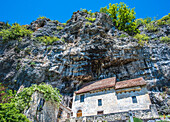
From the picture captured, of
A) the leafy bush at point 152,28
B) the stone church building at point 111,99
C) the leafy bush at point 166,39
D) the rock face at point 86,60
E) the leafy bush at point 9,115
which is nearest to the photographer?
the leafy bush at point 9,115

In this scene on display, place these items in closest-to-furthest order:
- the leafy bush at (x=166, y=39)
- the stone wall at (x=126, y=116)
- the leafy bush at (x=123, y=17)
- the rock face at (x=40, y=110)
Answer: the rock face at (x=40, y=110) < the stone wall at (x=126, y=116) < the leafy bush at (x=166, y=39) < the leafy bush at (x=123, y=17)

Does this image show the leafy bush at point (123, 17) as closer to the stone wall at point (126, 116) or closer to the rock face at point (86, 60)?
the rock face at point (86, 60)

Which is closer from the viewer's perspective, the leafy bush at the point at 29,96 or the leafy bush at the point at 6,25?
the leafy bush at the point at 29,96

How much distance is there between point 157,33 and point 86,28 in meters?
16.5

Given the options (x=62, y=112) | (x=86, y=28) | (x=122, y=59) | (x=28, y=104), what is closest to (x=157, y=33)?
(x=122, y=59)

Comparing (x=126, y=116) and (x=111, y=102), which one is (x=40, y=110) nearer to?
(x=126, y=116)

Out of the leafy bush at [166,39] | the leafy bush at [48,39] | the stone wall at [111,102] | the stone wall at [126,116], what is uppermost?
the leafy bush at [48,39]

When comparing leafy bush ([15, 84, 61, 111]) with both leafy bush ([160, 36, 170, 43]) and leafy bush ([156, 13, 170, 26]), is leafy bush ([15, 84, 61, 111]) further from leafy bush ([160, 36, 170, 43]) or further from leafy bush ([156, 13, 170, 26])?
leafy bush ([156, 13, 170, 26])

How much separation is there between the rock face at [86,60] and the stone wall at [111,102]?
423 cm

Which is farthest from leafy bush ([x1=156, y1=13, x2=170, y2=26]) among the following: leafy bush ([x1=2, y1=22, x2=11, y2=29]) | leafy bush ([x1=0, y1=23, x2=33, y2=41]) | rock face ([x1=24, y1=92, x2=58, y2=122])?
leafy bush ([x1=2, y1=22, x2=11, y2=29])

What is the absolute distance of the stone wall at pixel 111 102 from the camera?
18812 millimetres

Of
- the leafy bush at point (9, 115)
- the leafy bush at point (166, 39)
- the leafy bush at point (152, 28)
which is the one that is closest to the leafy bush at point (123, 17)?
the leafy bush at point (152, 28)

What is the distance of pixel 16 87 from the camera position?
25.0 meters

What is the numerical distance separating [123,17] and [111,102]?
28.0 metres
